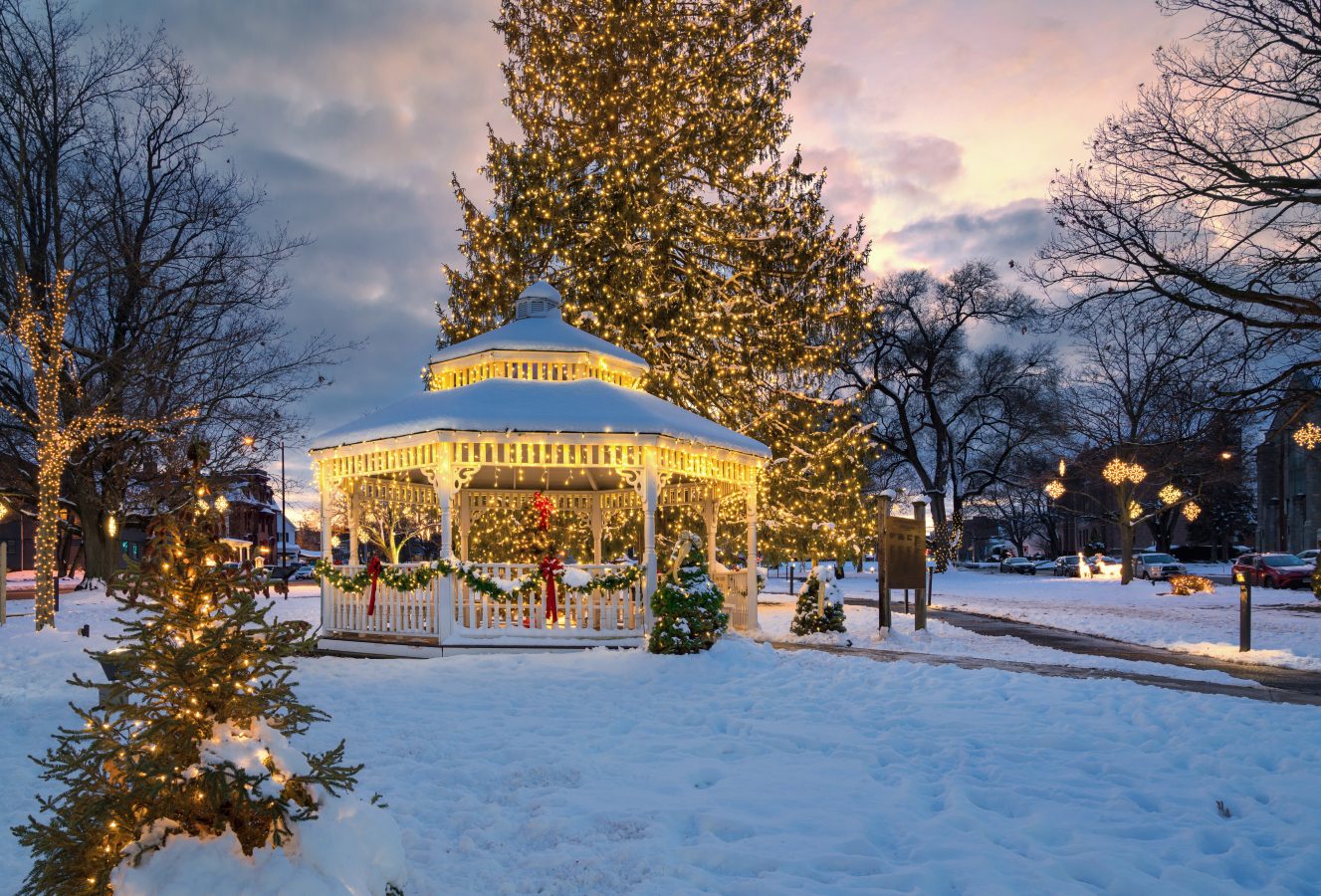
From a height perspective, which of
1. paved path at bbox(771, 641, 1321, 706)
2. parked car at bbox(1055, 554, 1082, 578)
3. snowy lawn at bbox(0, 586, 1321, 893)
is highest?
snowy lawn at bbox(0, 586, 1321, 893)

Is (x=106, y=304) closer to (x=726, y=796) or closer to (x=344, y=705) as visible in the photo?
(x=344, y=705)

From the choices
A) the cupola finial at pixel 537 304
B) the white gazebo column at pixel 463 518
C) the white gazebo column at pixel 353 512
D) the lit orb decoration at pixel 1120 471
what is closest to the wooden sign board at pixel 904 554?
the cupola finial at pixel 537 304

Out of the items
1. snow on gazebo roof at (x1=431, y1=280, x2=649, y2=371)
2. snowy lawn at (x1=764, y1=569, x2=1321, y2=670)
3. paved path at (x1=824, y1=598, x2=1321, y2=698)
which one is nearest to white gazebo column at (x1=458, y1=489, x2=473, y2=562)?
snow on gazebo roof at (x1=431, y1=280, x2=649, y2=371)

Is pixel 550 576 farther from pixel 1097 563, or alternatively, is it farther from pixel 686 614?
pixel 1097 563

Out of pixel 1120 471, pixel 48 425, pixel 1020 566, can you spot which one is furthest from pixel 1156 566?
pixel 48 425

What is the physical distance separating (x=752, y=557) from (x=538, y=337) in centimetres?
581

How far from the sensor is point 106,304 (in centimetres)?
2820

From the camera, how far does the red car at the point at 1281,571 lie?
32.7 metres

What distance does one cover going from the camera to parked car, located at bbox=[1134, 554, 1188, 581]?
129 ft

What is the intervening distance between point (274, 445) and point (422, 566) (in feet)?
49.4

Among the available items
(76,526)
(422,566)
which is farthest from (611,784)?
(76,526)

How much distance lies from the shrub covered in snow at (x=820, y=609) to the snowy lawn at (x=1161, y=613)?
593cm

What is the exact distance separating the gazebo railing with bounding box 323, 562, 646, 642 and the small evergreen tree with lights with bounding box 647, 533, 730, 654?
1.04m

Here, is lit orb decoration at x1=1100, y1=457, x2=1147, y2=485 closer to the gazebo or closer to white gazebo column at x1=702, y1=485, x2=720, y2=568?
white gazebo column at x1=702, y1=485, x2=720, y2=568
